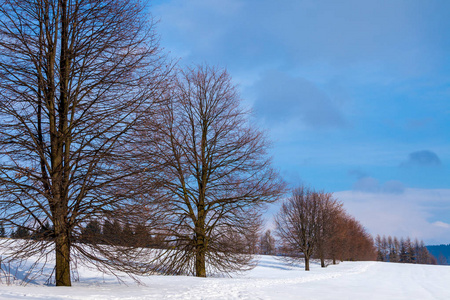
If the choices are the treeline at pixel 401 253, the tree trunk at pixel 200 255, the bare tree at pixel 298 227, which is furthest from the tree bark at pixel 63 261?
the treeline at pixel 401 253

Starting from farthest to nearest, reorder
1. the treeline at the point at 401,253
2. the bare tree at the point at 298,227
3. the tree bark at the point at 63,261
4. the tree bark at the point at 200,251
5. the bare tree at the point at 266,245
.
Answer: the treeline at the point at 401,253
the bare tree at the point at 298,227
the bare tree at the point at 266,245
the tree bark at the point at 200,251
the tree bark at the point at 63,261

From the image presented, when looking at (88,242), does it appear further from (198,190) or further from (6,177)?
(198,190)

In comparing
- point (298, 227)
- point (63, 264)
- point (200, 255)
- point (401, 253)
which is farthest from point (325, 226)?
point (401, 253)

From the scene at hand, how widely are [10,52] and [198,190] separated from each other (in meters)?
9.51

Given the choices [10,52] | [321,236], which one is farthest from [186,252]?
[321,236]

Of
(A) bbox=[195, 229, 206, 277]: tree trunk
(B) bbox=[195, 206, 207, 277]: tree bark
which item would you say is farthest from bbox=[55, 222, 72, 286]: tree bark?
(A) bbox=[195, 229, 206, 277]: tree trunk

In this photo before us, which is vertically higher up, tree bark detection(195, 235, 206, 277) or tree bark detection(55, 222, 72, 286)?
tree bark detection(55, 222, 72, 286)

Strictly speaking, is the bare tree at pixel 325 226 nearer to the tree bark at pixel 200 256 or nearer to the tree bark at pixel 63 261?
the tree bark at pixel 200 256

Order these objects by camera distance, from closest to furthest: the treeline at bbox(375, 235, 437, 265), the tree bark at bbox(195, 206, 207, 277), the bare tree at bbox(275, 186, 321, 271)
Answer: the tree bark at bbox(195, 206, 207, 277) < the bare tree at bbox(275, 186, 321, 271) < the treeline at bbox(375, 235, 437, 265)

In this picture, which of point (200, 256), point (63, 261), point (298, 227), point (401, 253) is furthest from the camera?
point (401, 253)

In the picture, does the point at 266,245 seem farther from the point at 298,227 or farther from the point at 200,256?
the point at 200,256

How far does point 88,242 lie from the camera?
10.0 m

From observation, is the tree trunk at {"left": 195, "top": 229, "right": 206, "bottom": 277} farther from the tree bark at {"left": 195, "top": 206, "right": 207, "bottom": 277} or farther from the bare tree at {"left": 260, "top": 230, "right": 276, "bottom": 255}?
the bare tree at {"left": 260, "top": 230, "right": 276, "bottom": 255}

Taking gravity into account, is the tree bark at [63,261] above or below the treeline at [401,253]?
above
